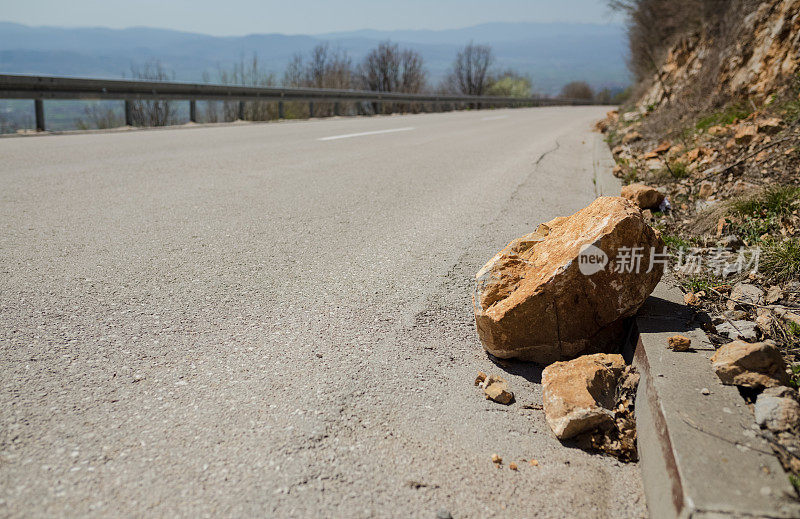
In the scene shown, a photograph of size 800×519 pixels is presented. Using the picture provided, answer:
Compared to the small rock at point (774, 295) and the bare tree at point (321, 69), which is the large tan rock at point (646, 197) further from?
the bare tree at point (321, 69)

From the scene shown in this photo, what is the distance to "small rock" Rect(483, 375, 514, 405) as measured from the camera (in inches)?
94.7

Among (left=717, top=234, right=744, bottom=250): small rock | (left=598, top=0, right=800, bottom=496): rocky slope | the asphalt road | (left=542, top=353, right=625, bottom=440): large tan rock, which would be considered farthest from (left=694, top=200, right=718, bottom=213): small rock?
(left=542, top=353, right=625, bottom=440): large tan rock

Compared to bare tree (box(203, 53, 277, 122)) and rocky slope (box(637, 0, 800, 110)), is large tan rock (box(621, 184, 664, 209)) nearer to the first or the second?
rocky slope (box(637, 0, 800, 110))

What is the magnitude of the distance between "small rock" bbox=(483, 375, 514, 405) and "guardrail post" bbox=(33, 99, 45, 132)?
10.8m

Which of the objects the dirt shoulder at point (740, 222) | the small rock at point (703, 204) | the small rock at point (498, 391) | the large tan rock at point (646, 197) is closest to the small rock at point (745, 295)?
the dirt shoulder at point (740, 222)

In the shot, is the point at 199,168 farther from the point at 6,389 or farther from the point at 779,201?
the point at 779,201

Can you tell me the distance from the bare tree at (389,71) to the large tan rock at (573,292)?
28.5 m

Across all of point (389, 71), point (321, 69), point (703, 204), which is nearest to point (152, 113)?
point (321, 69)

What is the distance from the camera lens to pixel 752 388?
2084mm

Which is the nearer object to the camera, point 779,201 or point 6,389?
point 6,389

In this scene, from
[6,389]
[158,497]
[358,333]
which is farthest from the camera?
[358,333]

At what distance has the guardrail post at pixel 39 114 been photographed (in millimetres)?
10195

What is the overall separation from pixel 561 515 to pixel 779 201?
10.4 feet

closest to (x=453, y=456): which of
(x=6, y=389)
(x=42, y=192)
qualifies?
(x=6, y=389)
